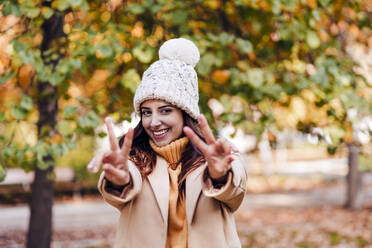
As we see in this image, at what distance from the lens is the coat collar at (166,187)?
1839mm

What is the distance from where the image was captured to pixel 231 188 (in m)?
1.66

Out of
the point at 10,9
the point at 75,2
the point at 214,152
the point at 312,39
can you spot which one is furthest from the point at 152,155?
the point at 312,39

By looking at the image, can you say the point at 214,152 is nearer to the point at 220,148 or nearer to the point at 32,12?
the point at 220,148

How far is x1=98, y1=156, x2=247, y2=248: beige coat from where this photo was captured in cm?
183

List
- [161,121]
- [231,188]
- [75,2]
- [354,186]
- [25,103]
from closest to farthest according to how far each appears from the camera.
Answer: [231,188], [161,121], [75,2], [25,103], [354,186]

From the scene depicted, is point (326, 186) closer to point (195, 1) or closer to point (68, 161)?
point (68, 161)

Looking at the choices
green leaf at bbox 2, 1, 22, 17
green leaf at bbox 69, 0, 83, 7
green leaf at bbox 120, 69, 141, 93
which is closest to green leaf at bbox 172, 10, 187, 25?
green leaf at bbox 120, 69, 141, 93

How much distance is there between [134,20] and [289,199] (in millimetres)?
8153

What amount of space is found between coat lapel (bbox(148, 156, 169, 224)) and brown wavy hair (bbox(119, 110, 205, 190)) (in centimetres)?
4

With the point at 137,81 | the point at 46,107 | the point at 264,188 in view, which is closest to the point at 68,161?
the point at 264,188

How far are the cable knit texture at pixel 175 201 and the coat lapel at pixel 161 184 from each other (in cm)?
4

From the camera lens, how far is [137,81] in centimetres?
305

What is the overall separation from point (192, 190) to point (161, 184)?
161mm

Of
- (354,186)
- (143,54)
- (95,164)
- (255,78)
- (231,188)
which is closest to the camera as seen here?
(95,164)
